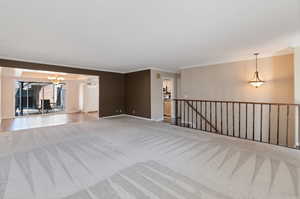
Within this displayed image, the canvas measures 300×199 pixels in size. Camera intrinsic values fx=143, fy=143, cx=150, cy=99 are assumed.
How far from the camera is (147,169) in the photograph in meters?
2.22

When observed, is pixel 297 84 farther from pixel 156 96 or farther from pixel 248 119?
pixel 156 96

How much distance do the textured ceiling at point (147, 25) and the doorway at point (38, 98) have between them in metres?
5.44

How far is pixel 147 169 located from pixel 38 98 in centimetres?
948

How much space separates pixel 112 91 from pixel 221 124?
521 cm

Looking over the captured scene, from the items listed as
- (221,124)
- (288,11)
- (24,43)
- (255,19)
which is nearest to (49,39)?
(24,43)

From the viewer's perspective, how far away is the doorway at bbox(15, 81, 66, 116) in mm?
8055

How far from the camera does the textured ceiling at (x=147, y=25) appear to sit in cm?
191

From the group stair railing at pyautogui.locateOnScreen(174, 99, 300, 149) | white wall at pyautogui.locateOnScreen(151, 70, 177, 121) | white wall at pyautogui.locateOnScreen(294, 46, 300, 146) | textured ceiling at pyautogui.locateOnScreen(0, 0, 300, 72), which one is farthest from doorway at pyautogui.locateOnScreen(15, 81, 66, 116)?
white wall at pyautogui.locateOnScreen(294, 46, 300, 146)

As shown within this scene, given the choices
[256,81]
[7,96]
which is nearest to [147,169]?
[256,81]

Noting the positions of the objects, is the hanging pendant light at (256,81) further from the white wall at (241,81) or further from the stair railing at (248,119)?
the stair railing at (248,119)

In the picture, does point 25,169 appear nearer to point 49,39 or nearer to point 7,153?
point 7,153

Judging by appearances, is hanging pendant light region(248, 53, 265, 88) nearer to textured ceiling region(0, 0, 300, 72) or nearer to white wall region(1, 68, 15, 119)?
textured ceiling region(0, 0, 300, 72)

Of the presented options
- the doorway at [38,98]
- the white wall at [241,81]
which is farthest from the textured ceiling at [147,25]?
the doorway at [38,98]

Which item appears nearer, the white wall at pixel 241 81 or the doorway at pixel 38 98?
the white wall at pixel 241 81
